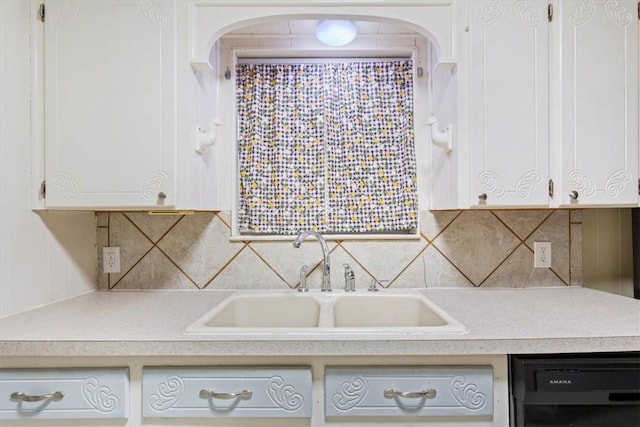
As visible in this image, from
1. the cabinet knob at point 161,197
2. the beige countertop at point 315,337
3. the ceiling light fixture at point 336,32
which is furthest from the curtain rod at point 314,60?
the beige countertop at point 315,337

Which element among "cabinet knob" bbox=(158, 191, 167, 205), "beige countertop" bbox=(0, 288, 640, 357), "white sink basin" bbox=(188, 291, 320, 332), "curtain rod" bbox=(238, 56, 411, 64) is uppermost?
"curtain rod" bbox=(238, 56, 411, 64)

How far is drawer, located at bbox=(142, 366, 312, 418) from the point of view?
1.06 m

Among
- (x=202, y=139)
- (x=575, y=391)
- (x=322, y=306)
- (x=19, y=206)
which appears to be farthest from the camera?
(x=322, y=306)

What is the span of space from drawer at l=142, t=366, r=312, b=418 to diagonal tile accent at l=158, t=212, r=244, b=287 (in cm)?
73

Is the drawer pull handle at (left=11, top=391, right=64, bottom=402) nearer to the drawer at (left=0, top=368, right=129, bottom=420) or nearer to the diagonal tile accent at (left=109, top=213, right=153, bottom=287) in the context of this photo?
the drawer at (left=0, top=368, right=129, bottom=420)

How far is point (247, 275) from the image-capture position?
176 centimetres

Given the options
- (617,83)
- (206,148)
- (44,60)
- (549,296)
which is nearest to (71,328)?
(206,148)

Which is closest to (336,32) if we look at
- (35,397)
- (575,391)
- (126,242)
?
(126,242)

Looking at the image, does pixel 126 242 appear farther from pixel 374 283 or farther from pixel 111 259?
pixel 374 283

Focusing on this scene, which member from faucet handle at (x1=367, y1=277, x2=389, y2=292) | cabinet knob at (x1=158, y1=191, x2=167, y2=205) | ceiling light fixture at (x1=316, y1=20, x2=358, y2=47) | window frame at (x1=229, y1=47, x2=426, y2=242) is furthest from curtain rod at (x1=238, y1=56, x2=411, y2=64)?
faucet handle at (x1=367, y1=277, x2=389, y2=292)

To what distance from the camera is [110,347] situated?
1.06 metres

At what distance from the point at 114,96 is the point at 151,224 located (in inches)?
24.8

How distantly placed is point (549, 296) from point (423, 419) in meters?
0.87

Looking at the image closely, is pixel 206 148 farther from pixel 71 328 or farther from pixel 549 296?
pixel 549 296
